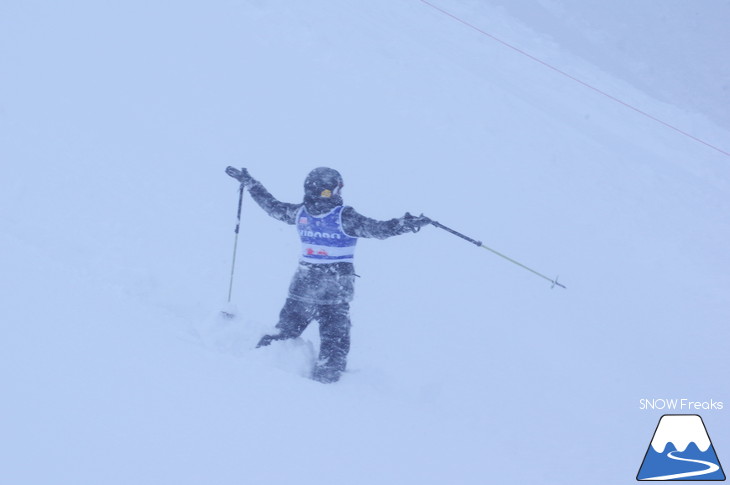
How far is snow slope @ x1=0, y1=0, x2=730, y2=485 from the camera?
3107 millimetres

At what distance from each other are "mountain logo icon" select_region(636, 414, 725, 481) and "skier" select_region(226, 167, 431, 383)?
230 centimetres

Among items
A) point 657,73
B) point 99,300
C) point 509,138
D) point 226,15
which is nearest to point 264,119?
→ point 226,15

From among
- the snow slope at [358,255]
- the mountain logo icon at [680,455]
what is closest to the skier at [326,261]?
the snow slope at [358,255]

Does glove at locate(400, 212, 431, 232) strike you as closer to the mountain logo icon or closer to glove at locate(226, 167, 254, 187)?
glove at locate(226, 167, 254, 187)

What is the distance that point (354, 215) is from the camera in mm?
4391

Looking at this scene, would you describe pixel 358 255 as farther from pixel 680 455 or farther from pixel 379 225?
pixel 680 455

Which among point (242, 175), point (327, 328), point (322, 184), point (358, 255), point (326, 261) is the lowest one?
point (327, 328)

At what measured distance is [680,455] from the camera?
A: 13.8 ft

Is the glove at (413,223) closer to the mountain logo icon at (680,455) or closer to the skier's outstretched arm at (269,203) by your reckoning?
the skier's outstretched arm at (269,203)

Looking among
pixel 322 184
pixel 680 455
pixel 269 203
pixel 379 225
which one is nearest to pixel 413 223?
pixel 379 225

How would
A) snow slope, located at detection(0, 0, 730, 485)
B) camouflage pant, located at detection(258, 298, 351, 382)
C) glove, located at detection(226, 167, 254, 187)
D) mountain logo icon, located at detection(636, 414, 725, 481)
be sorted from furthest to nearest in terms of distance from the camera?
glove, located at detection(226, 167, 254, 187) < camouflage pant, located at detection(258, 298, 351, 382) < mountain logo icon, located at detection(636, 414, 725, 481) < snow slope, located at detection(0, 0, 730, 485)

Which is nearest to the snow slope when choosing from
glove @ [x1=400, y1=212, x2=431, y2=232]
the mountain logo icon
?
the mountain logo icon

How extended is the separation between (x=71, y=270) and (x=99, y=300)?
0.51 metres

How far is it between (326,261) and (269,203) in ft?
2.32
